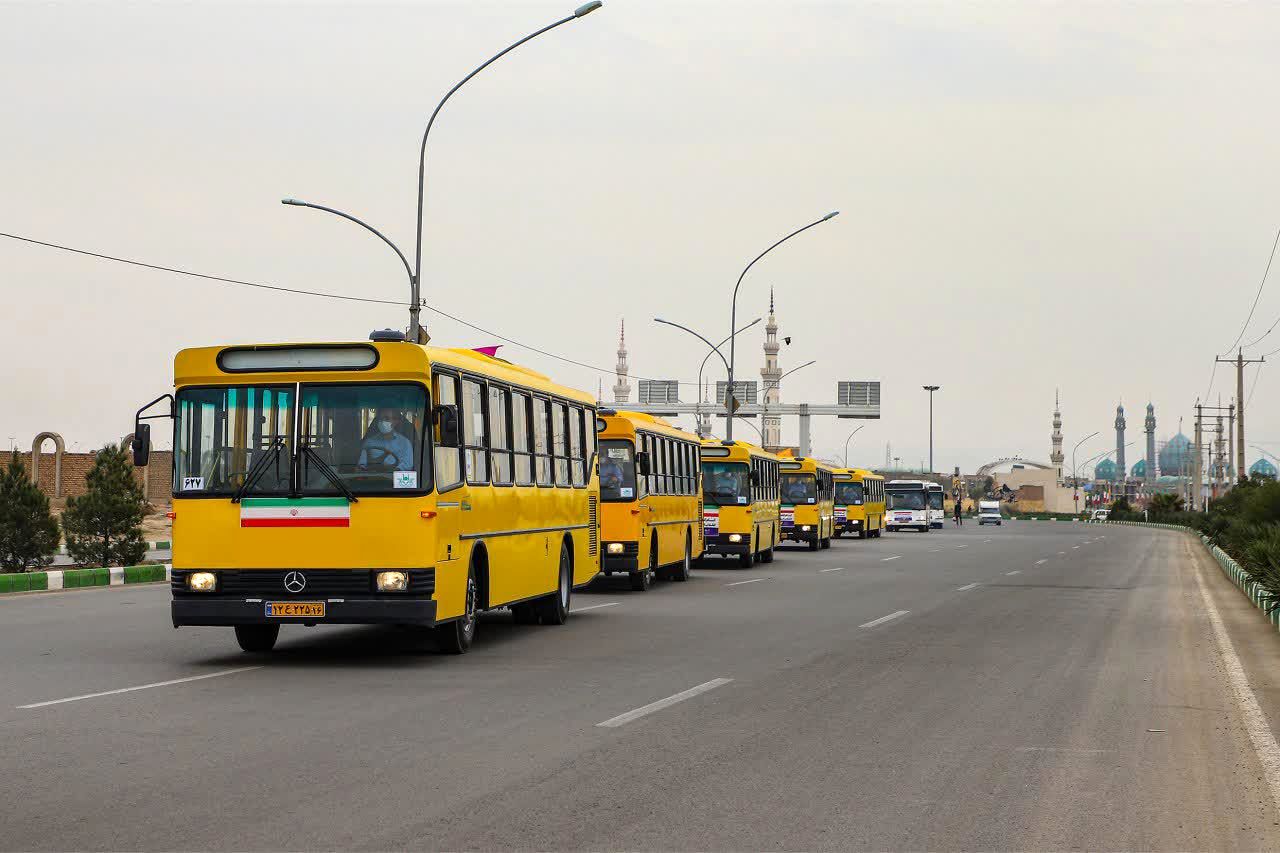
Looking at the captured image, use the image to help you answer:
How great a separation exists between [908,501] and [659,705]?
72.8 m

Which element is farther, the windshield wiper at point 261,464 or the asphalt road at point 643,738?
the windshield wiper at point 261,464

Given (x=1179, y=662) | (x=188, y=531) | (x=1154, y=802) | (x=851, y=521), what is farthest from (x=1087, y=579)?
(x=851, y=521)

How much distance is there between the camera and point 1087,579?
31.7 m

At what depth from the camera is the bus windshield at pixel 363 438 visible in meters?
13.4

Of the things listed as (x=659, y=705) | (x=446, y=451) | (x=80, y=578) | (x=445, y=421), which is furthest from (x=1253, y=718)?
(x=80, y=578)

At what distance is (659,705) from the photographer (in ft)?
36.8

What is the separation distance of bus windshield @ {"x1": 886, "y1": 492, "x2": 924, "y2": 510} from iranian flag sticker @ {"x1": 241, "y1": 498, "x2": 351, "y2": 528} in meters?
71.1

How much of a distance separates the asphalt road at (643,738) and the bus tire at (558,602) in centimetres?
39

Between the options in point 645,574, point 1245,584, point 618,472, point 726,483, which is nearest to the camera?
point 618,472

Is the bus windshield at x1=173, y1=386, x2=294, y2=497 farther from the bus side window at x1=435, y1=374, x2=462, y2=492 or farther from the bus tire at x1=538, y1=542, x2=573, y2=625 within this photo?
the bus tire at x1=538, y1=542, x2=573, y2=625

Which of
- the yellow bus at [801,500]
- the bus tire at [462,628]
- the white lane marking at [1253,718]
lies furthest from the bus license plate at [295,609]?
the yellow bus at [801,500]

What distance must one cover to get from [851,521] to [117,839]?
59.7 meters

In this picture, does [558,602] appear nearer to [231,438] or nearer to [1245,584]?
[231,438]

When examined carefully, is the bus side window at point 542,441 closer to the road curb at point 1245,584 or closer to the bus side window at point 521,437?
the bus side window at point 521,437
